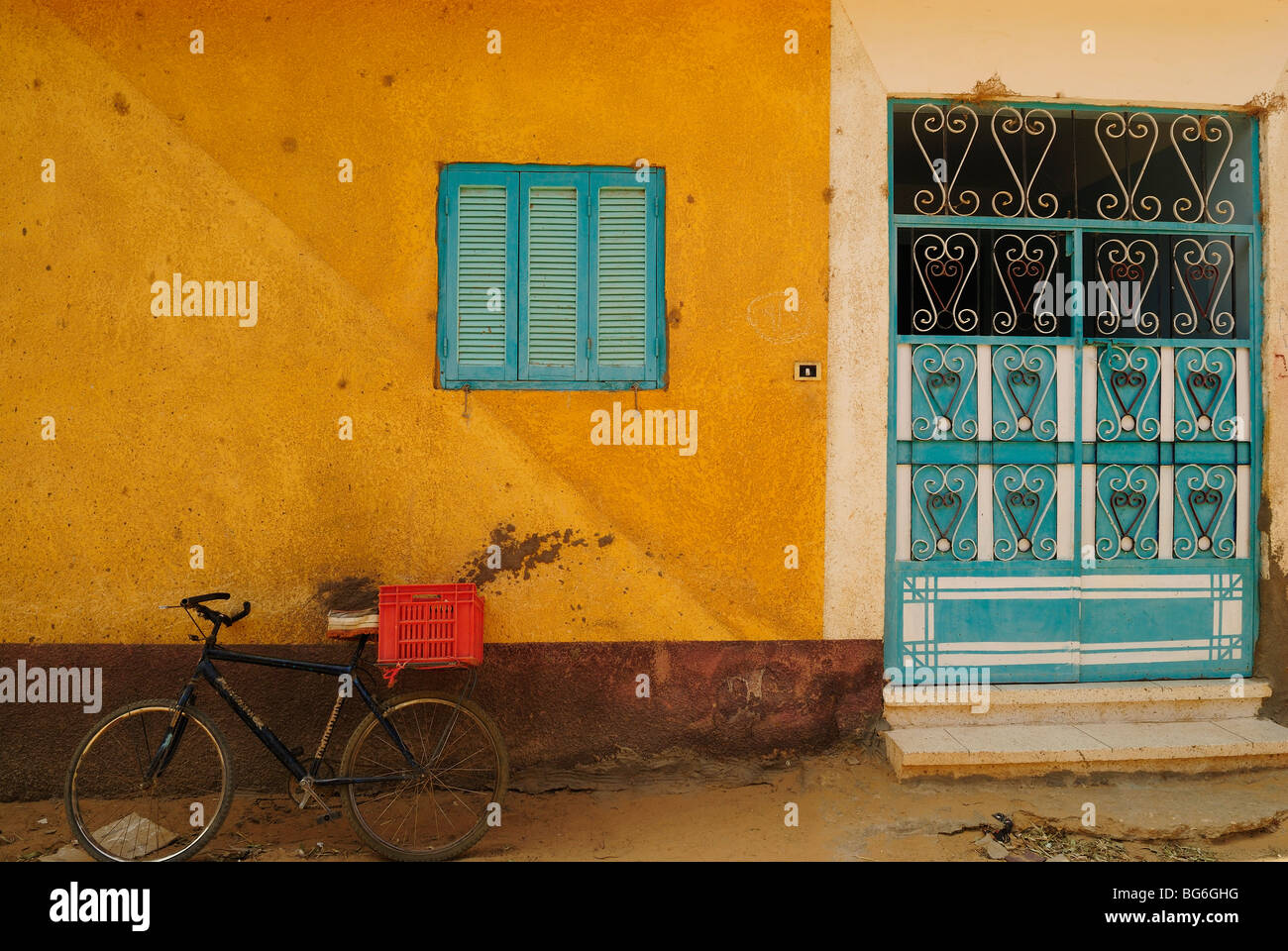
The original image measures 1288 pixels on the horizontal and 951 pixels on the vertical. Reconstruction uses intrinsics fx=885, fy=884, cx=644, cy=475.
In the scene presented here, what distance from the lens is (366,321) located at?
4.86 meters

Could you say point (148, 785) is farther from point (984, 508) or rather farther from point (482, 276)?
point (984, 508)

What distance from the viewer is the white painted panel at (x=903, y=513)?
202 inches

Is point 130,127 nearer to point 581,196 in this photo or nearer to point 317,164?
point 317,164

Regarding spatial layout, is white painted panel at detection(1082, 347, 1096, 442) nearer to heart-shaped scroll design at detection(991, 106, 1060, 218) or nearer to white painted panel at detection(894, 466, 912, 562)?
heart-shaped scroll design at detection(991, 106, 1060, 218)

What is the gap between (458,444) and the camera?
489cm

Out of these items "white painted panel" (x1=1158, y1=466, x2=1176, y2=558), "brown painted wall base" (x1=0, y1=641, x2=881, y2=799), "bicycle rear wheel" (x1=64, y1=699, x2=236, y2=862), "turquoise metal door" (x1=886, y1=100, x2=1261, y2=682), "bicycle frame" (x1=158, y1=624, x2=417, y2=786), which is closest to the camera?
"bicycle rear wheel" (x1=64, y1=699, x2=236, y2=862)

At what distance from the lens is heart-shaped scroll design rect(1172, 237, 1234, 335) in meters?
5.32

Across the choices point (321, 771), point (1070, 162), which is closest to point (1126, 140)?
point (1070, 162)

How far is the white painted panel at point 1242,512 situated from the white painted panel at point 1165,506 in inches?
15.8

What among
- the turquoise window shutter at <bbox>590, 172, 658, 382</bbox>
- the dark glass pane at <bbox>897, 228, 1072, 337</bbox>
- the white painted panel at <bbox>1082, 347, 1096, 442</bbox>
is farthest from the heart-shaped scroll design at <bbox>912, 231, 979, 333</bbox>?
the turquoise window shutter at <bbox>590, 172, 658, 382</bbox>

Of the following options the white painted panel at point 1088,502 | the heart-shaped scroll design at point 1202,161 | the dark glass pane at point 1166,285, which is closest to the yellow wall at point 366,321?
the white painted panel at point 1088,502

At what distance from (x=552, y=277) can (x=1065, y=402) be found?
10.1 ft

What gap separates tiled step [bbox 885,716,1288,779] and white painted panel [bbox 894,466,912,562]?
1.02 metres

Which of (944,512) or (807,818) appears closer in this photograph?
(807,818)
